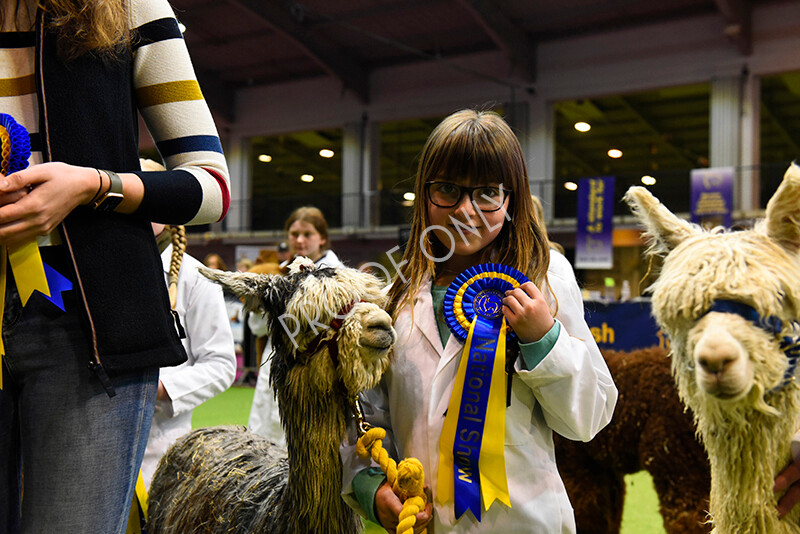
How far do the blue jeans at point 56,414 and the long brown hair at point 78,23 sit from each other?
1.11 ft

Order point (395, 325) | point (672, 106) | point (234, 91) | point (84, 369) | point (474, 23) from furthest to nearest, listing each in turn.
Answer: point (234, 91), point (672, 106), point (474, 23), point (395, 325), point (84, 369)

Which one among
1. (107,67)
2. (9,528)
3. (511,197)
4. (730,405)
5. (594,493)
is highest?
(107,67)

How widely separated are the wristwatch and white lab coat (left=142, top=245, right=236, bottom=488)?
1368 millimetres

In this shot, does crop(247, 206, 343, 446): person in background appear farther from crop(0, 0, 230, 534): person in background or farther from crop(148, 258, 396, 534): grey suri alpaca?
crop(0, 0, 230, 534): person in background

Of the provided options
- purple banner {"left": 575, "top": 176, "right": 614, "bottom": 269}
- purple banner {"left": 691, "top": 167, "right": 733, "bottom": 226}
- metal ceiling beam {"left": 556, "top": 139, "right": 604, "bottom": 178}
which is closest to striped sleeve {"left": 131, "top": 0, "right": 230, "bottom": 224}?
purple banner {"left": 575, "top": 176, "right": 614, "bottom": 269}

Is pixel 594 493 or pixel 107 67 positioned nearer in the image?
pixel 107 67

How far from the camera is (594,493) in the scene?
2.79 meters

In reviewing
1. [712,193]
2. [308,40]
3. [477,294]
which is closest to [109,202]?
[477,294]

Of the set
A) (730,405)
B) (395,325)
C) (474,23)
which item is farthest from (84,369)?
(474,23)

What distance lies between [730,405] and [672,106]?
53.8 feet

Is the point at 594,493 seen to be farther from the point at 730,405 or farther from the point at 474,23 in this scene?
the point at 474,23


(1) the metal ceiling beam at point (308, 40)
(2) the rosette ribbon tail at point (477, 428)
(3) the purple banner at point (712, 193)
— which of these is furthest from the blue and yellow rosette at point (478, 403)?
(1) the metal ceiling beam at point (308, 40)

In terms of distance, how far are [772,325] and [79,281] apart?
1126 millimetres

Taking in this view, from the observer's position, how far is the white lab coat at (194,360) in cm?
230
